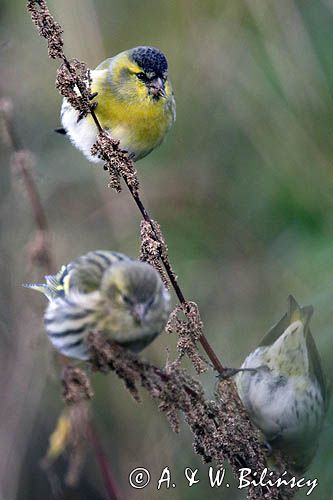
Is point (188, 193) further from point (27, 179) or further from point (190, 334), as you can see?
point (190, 334)

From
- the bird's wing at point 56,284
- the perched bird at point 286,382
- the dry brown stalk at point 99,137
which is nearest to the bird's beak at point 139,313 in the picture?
the dry brown stalk at point 99,137

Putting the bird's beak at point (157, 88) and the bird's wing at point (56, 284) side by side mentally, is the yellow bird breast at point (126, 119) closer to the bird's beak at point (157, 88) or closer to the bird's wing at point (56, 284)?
the bird's beak at point (157, 88)

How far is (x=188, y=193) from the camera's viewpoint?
432 centimetres

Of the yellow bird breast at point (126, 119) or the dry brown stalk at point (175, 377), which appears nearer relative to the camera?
the dry brown stalk at point (175, 377)

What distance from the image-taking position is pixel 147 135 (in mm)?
3523

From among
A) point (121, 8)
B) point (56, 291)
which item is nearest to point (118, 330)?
point (56, 291)

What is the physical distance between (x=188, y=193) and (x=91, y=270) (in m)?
2.07

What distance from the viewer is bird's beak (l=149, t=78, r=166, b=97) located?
3.39 metres

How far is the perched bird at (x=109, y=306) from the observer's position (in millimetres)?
2092

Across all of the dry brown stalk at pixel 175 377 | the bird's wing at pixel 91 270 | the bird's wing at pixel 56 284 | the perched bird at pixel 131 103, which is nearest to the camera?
the dry brown stalk at pixel 175 377

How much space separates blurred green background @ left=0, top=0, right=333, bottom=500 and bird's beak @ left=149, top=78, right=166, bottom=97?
62cm

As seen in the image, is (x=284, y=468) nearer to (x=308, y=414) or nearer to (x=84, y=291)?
(x=308, y=414)

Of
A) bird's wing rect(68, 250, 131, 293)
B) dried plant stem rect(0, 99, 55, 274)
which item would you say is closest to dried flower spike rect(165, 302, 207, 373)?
bird's wing rect(68, 250, 131, 293)

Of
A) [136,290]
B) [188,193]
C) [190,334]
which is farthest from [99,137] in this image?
[188,193]
